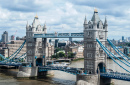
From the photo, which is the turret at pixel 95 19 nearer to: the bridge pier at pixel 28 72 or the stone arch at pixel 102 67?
the stone arch at pixel 102 67

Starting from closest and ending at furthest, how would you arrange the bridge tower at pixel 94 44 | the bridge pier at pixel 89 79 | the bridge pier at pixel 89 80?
the bridge pier at pixel 89 80 → the bridge pier at pixel 89 79 → the bridge tower at pixel 94 44

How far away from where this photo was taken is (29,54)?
259ft

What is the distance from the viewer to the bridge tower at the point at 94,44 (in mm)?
59094

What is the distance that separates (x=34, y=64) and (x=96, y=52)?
26.1 meters

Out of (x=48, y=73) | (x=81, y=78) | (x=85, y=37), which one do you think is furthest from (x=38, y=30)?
(x=81, y=78)

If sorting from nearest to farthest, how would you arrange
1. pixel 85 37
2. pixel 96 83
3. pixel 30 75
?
1. pixel 96 83
2. pixel 85 37
3. pixel 30 75

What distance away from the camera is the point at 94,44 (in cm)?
5922

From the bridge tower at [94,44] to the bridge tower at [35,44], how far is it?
71.7 ft

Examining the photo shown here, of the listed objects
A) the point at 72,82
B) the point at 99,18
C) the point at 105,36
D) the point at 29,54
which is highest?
the point at 99,18

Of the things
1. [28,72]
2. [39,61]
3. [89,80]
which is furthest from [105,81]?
[39,61]

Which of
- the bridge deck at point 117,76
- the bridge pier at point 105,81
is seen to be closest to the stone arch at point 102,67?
the bridge pier at point 105,81

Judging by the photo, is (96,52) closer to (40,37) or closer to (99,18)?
(99,18)

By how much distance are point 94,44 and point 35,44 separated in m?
→ 25.0

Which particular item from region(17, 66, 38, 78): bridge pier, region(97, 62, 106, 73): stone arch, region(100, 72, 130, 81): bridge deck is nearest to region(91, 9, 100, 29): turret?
region(97, 62, 106, 73): stone arch
